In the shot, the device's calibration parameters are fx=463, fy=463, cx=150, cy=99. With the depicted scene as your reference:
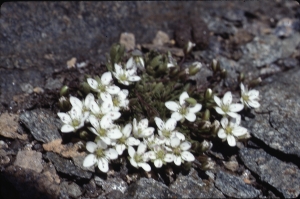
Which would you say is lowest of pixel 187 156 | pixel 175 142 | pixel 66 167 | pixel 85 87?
pixel 66 167

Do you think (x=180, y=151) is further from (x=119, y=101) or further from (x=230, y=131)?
(x=119, y=101)

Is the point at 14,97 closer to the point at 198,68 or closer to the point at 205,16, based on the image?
the point at 198,68

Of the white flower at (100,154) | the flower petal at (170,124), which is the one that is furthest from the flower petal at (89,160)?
the flower petal at (170,124)

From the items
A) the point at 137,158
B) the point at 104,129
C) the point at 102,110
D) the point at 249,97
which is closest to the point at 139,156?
the point at 137,158

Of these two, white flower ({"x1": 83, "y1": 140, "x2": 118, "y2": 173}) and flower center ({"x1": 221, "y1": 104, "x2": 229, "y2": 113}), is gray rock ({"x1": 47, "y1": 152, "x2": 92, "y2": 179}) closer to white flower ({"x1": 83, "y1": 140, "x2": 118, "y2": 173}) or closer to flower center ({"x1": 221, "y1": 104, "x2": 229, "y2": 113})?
white flower ({"x1": 83, "y1": 140, "x2": 118, "y2": 173})

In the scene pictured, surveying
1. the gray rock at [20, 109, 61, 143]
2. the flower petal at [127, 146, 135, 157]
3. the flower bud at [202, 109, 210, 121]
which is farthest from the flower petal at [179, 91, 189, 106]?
the gray rock at [20, 109, 61, 143]
